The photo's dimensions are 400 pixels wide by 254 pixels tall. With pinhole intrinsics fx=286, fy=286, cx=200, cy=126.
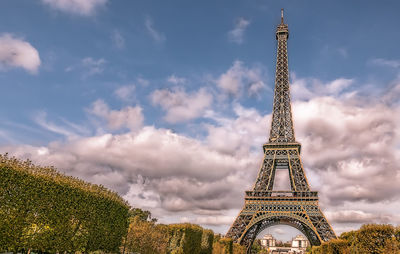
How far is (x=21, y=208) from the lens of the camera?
A: 13789 millimetres

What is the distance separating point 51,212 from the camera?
604 inches

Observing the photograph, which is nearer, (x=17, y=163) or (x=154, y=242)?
(x=17, y=163)

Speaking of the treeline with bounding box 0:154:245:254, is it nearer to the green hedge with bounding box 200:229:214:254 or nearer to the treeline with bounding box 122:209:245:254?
the treeline with bounding box 122:209:245:254

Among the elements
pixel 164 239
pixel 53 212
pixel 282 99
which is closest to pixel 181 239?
pixel 164 239

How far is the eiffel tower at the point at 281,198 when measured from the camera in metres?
45.0

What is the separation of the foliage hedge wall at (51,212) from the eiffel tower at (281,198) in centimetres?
3043

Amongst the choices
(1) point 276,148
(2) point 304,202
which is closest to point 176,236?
(2) point 304,202

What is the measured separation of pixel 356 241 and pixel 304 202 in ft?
83.7

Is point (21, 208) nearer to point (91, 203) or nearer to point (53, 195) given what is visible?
point (53, 195)

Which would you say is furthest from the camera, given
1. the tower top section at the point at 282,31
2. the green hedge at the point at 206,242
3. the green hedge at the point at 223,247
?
the tower top section at the point at 282,31

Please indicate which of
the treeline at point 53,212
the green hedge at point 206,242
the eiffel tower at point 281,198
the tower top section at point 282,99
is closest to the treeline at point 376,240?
the treeline at point 53,212

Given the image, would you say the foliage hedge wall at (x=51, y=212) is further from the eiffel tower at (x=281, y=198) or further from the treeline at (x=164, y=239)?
the eiffel tower at (x=281, y=198)

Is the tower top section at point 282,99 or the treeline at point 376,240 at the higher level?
the tower top section at point 282,99

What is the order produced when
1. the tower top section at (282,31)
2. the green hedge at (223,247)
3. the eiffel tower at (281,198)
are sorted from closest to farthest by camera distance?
the green hedge at (223,247), the eiffel tower at (281,198), the tower top section at (282,31)
